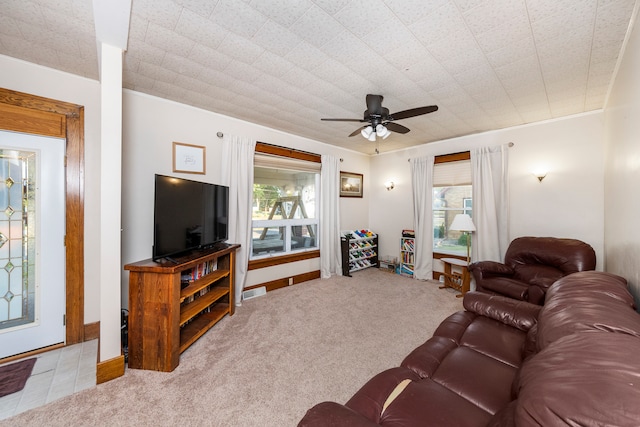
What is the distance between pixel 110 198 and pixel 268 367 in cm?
180

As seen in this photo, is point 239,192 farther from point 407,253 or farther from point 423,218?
point 407,253

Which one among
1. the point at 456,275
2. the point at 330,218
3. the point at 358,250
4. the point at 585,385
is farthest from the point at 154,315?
the point at 456,275

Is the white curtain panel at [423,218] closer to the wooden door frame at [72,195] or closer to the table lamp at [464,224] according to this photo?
the table lamp at [464,224]

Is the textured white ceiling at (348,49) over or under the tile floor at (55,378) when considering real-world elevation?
over

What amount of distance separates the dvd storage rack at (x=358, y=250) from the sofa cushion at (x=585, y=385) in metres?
3.94

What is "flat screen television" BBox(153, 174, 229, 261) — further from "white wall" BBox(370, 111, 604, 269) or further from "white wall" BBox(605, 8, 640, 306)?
"white wall" BBox(370, 111, 604, 269)

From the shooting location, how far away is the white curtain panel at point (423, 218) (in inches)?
174

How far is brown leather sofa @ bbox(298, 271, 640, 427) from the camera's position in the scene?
1.73 ft

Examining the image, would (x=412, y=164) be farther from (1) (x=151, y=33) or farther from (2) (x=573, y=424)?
(2) (x=573, y=424)

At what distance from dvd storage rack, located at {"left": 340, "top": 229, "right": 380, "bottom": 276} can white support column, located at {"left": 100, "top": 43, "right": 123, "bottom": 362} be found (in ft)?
11.4

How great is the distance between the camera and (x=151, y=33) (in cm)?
178

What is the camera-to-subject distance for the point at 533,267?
295 cm

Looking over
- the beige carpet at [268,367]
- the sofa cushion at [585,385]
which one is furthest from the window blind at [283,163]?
the sofa cushion at [585,385]

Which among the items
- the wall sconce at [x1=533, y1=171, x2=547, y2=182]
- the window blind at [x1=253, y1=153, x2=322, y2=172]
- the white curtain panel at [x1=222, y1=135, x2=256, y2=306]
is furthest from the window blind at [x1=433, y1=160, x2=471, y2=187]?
the white curtain panel at [x1=222, y1=135, x2=256, y2=306]
